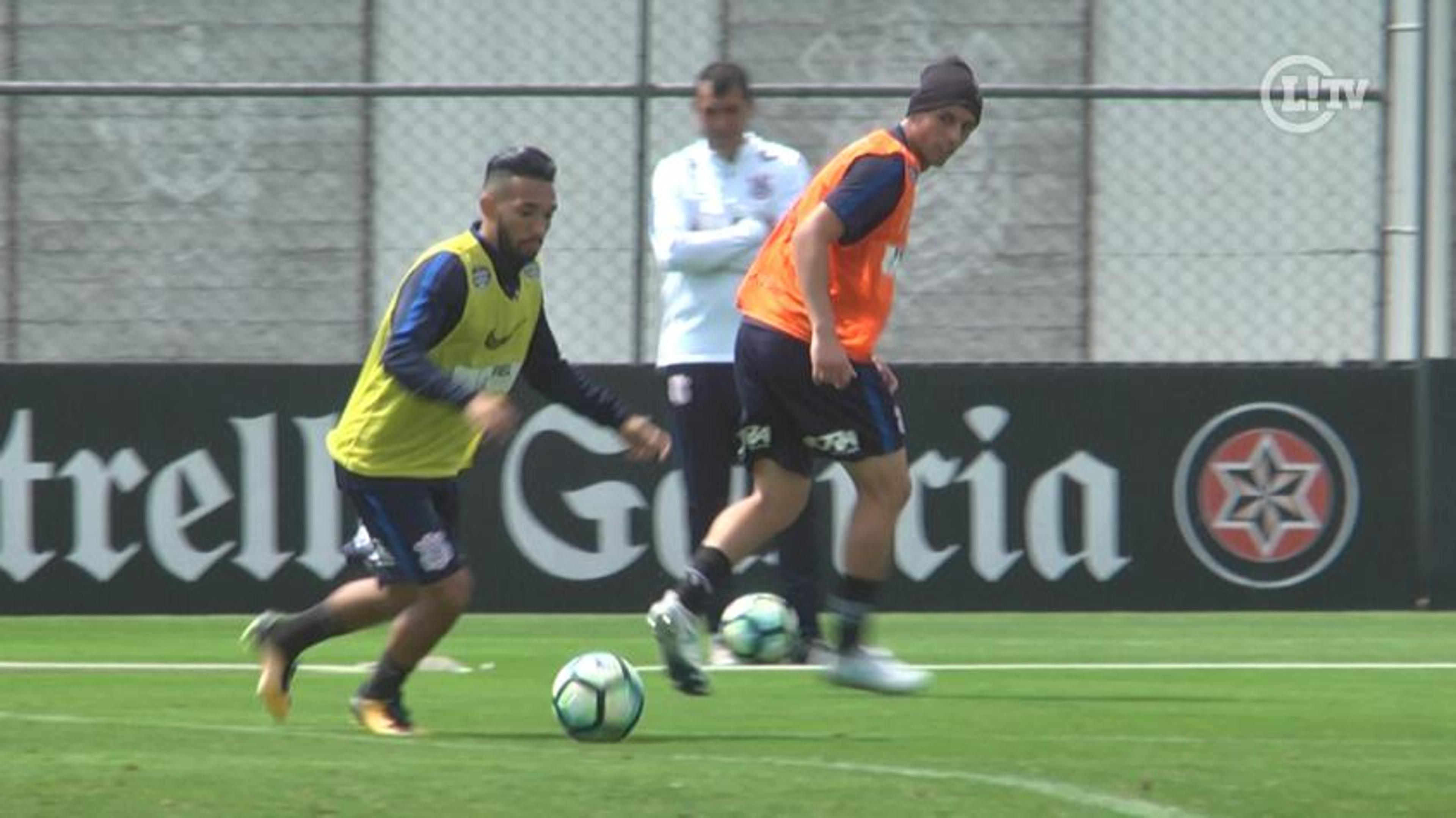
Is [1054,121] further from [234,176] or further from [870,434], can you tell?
[870,434]

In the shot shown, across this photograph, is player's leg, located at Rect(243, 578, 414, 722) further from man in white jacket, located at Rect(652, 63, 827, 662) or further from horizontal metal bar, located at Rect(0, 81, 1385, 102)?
horizontal metal bar, located at Rect(0, 81, 1385, 102)

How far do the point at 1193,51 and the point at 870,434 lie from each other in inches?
218

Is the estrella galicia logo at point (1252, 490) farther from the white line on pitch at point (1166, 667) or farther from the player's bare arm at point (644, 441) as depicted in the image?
the player's bare arm at point (644, 441)

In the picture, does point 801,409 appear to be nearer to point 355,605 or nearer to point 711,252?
point 355,605

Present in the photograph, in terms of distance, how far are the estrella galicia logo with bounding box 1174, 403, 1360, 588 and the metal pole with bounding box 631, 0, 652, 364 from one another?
2.36m

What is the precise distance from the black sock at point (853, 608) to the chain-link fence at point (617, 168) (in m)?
4.37

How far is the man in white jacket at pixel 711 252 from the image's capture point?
1066 cm

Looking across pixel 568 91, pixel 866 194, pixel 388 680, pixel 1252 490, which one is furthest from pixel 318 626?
pixel 1252 490

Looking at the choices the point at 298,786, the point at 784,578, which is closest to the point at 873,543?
the point at 784,578

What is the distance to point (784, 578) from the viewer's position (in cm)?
→ 1045

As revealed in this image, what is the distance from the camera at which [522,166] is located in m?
8.02

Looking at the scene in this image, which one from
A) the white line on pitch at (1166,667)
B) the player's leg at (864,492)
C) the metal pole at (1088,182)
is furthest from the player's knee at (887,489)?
the metal pole at (1088,182)

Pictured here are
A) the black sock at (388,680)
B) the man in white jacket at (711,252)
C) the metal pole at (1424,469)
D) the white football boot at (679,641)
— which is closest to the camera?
the black sock at (388,680)

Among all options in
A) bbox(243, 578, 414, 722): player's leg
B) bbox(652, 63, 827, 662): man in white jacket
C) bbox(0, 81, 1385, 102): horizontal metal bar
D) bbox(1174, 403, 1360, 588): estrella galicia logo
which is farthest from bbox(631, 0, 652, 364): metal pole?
bbox(243, 578, 414, 722): player's leg
